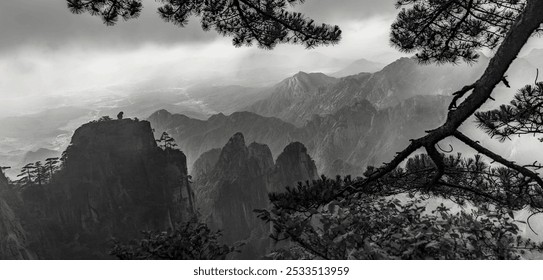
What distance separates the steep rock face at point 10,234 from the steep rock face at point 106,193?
13.5 ft

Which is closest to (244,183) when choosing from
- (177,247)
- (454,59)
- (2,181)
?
(2,181)

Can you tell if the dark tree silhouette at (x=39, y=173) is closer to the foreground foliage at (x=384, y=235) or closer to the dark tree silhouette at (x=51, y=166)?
the dark tree silhouette at (x=51, y=166)

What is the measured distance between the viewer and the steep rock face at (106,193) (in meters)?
50.4

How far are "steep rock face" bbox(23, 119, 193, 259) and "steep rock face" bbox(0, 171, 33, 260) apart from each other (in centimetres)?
413

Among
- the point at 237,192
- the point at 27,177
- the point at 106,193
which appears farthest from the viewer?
the point at 237,192

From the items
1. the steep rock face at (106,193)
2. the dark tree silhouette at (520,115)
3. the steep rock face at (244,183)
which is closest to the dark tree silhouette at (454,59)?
the dark tree silhouette at (520,115)

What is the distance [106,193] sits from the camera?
57.3 m

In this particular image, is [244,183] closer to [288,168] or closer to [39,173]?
[288,168]

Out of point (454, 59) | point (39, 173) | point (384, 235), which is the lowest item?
point (384, 235)

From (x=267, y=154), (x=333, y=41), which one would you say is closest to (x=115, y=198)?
(x=267, y=154)

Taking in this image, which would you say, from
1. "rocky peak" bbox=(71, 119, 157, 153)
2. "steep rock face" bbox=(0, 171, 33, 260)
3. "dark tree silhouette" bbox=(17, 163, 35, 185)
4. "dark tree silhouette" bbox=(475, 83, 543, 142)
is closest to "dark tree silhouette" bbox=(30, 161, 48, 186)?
"dark tree silhouette" bbox=(17, 163, 35, 185)

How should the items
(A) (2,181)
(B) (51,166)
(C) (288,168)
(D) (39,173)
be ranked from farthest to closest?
(C) (288,168), (B) (51,166), (D) (39,173), (A) (2,181)

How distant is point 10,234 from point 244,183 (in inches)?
2413
